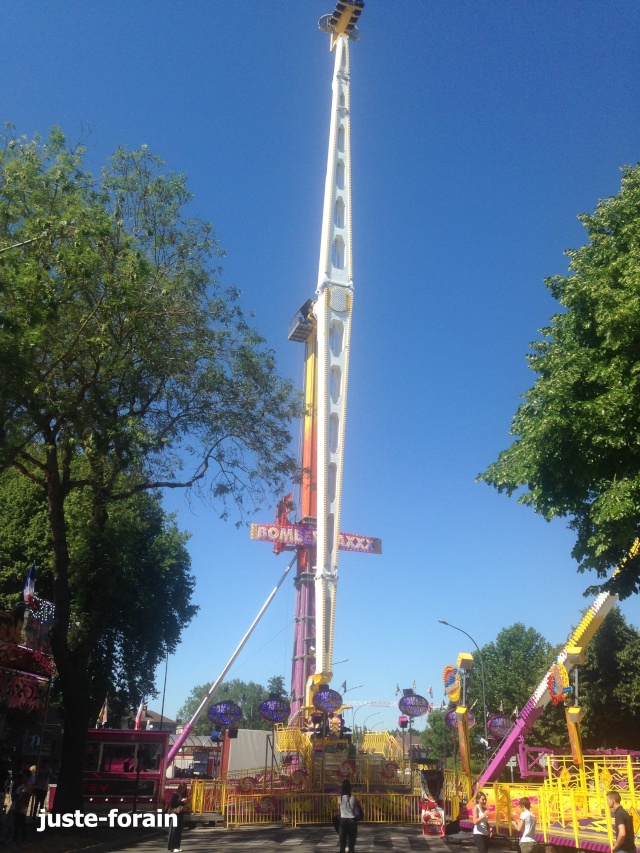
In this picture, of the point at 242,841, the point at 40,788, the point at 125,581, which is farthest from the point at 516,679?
the point at 40,788

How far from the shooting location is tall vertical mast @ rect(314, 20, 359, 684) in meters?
43.5

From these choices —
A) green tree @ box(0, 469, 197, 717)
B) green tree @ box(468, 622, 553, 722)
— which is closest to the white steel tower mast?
green tree @ box(0, 469, 197, 717)

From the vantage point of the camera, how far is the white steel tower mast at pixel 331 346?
43.4m

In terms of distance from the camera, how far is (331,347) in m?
46.2

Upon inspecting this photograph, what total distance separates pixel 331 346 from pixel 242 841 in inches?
1258

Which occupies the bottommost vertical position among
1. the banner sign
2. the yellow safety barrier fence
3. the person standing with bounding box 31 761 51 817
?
the yellow safety barrier fence

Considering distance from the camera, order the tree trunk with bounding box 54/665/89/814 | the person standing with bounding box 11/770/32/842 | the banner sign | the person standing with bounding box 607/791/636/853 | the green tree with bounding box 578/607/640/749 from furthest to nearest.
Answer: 1. the banner sign
2. the green tree with bounding box 578/607/640/749
3. the tree trunk with bounding box 54/665/89/814
4. the person standing with bounding box 11/770/32/842
5. the person standing with bounding box 607/791/636/853

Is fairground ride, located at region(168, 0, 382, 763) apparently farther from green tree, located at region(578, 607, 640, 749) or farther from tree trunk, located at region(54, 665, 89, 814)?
tree trunk, located at region(54, 665, 89, 814)

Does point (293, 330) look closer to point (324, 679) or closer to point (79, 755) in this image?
point (324, 679)

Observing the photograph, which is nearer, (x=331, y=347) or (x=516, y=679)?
(x=331, y=347)

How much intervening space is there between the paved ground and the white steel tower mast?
20553mm

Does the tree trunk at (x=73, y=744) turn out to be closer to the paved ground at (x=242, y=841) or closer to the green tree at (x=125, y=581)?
the paved ground at (x=242, y=841)

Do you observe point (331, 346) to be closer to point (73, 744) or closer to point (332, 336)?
point (332, 336)

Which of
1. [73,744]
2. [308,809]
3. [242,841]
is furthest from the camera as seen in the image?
[308,809]
